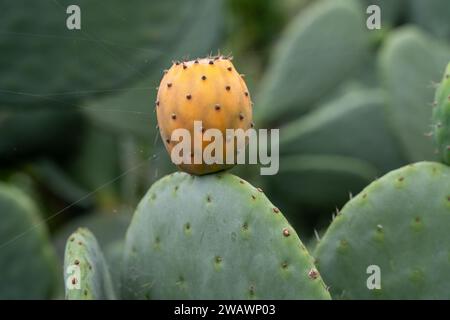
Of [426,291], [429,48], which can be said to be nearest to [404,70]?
[429,48]

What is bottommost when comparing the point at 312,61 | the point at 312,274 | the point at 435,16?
the point at 312,274

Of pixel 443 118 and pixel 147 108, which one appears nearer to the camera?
pixel 443 118

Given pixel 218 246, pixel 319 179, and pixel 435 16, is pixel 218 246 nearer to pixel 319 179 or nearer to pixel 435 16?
pixel 319 179

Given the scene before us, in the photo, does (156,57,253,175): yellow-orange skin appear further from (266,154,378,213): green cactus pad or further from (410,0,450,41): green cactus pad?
(410,0,450,41): green cactus pad

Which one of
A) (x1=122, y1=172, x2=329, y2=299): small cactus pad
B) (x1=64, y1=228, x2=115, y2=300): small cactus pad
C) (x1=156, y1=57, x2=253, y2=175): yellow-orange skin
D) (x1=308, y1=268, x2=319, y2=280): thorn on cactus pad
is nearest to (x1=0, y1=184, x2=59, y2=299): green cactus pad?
(x1=64, y1=228, x2=115, y2=300): small cactus pad

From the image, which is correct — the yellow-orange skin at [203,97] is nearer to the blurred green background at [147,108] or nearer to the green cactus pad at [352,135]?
the blurred green background at [147,108]

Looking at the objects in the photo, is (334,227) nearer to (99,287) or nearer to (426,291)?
(426,291)

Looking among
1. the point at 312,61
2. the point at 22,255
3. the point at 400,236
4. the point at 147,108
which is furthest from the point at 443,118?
the point at 312,61
